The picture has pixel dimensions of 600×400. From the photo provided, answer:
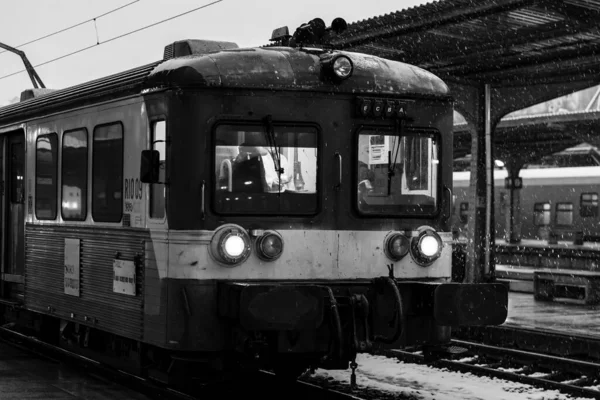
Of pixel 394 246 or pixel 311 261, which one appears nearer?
pixel 311 261

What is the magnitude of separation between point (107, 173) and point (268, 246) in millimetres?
1921

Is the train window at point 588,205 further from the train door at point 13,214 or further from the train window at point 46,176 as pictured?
the train window at point 46,176

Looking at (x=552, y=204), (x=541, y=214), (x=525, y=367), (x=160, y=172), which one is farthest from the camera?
(x=541, y=214)

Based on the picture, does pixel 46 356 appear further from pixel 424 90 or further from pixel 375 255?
pixel 424 90

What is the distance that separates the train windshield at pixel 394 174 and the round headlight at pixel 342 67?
19.9 inches

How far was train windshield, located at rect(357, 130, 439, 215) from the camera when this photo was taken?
27.2ft

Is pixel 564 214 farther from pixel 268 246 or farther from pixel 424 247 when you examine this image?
pixel 268 246

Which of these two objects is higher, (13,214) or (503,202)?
(503,202)

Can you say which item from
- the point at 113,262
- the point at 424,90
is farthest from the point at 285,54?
the point at 113,262

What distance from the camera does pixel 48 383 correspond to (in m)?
9.36

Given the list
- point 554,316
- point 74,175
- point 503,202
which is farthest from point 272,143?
point 503,202

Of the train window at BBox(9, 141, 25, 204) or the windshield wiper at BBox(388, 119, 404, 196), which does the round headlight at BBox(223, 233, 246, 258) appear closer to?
the windshield wiper at BBox(388, 119, 404, 196)

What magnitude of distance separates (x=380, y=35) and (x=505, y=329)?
5888mm

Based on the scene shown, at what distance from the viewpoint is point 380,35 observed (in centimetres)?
1677
